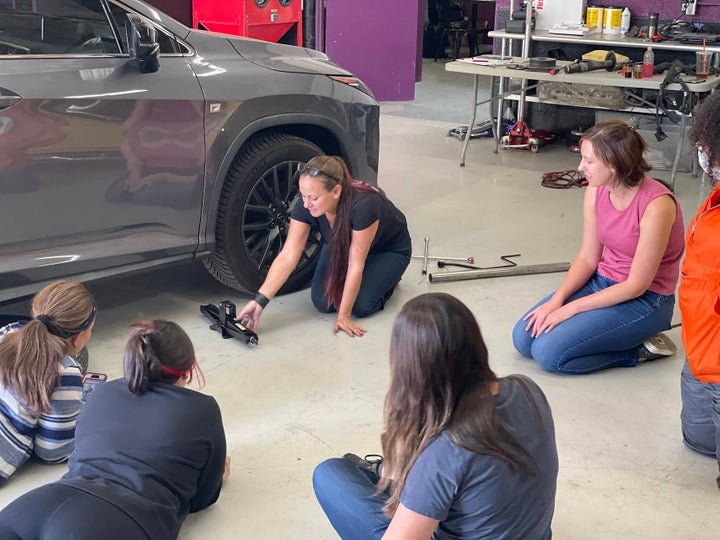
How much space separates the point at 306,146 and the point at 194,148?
0.70 m

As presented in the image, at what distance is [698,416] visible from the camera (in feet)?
10.7

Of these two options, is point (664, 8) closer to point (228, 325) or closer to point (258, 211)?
point (258, 211)

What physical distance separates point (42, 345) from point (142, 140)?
131 cm

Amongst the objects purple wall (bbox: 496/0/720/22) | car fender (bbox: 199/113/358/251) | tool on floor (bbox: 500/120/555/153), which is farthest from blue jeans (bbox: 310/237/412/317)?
purple wall (bbox: 496/0/720/22)

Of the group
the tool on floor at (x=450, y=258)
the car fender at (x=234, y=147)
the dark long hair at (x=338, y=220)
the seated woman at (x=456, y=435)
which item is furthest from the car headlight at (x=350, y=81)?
the seated woman at (x=456, y=435)

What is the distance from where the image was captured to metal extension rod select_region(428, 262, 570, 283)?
4988mm

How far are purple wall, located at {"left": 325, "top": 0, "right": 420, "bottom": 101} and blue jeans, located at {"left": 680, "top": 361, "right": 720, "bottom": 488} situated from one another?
7.58 metres

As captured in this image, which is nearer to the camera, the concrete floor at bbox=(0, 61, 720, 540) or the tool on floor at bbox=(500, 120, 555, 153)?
the concrete floor at bbox=(0, 61, 720, 540)

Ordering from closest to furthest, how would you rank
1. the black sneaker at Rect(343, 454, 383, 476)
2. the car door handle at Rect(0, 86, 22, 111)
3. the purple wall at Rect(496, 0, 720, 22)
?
the black sneaker at Rect(343, 454, 383, 476)
the car door handle at Rect(0, 86, 22, 111)
the purple wall at Rect(496, 0, 720, 22)

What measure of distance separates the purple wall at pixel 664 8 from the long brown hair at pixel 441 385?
695 centimetres

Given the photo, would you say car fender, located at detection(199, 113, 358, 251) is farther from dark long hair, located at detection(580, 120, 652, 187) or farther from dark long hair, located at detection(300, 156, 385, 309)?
dark long hair, located at detection(580, 120, 652, 187)

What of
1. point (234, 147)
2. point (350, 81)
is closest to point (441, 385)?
point (234, 147)

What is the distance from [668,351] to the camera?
13.4 ft

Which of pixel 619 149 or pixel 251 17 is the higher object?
pixel 251 17
